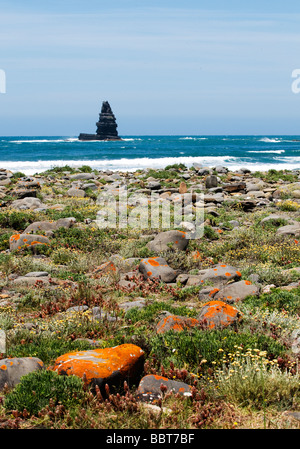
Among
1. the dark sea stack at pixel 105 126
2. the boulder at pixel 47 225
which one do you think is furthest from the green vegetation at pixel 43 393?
the dark sea stack at pixel 105 126

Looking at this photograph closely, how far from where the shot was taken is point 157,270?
8328 millimetres

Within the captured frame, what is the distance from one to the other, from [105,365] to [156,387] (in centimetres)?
60

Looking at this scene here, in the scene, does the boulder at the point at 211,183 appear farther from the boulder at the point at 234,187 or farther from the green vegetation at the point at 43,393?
the green vegetation at the point at 43,393

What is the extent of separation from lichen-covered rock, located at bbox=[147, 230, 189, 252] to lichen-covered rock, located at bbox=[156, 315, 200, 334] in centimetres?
426

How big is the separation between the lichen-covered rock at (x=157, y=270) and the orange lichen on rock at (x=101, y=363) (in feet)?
12.2

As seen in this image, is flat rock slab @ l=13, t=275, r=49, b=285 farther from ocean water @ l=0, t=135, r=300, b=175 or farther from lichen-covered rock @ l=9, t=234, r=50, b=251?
ocean water @ l=0, t=135, r=300, b=175

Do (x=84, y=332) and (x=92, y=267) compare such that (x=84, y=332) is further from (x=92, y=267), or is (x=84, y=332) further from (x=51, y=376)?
(x=92, y=267)

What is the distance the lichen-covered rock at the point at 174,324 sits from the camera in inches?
210

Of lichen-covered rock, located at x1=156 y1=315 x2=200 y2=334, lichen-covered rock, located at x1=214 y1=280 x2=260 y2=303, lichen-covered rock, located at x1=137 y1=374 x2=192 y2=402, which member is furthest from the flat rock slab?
lichen-covered rock, located at x1=137 y1=374 x2=192 y2=402

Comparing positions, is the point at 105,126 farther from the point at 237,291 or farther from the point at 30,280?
the point at 237,291

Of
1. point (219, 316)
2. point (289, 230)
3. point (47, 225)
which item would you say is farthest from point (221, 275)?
point (47, 225)

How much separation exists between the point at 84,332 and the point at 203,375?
6.27 ft

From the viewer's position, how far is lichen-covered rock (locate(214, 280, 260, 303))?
668cm
